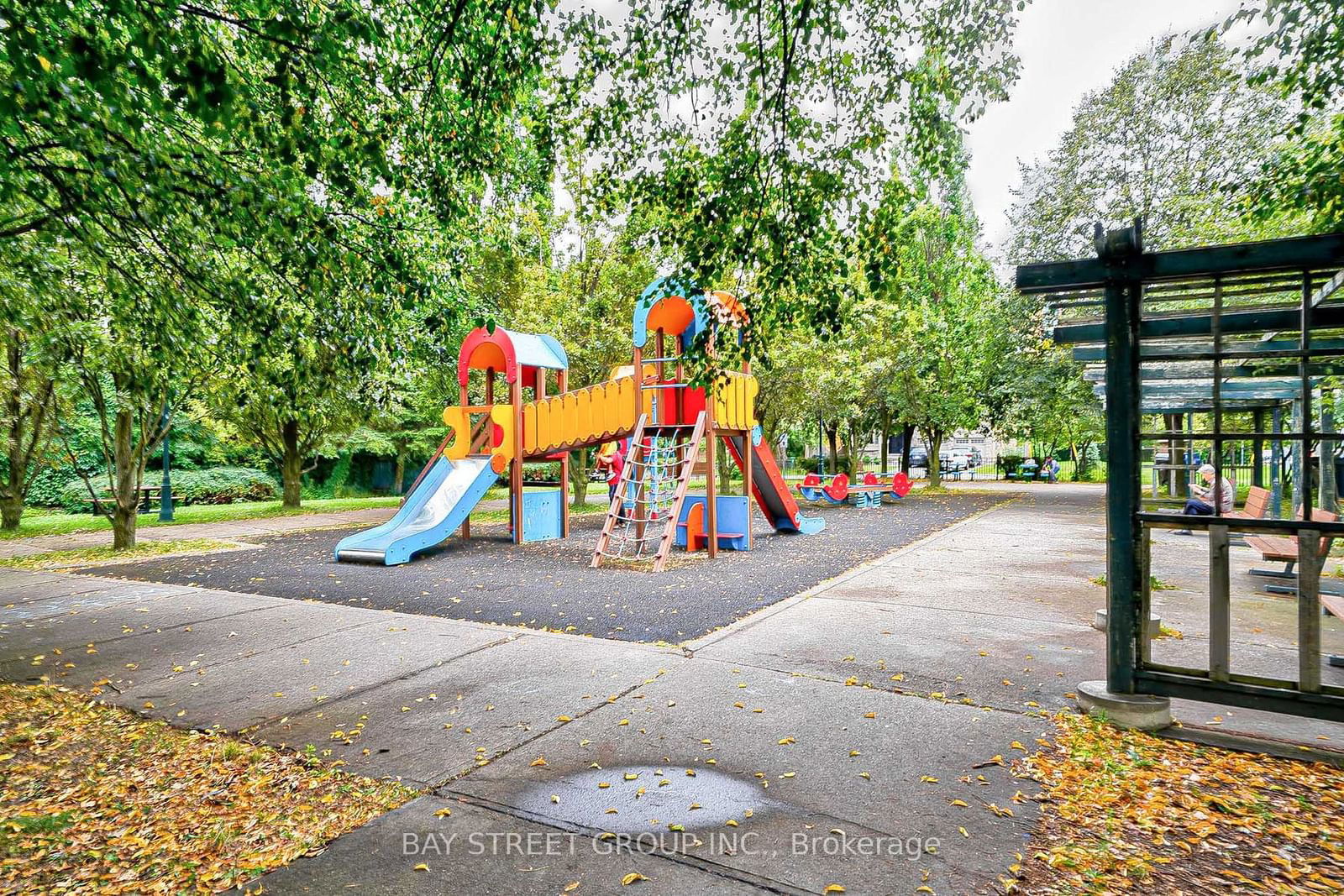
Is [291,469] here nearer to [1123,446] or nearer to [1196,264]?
[1123,446]

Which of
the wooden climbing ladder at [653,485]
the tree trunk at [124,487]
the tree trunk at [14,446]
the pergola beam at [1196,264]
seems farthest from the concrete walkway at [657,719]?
the tree trunk at [14,446]

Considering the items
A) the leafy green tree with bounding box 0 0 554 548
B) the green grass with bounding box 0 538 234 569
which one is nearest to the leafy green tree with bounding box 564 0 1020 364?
the leafy green tree with bounding box 0 0 554 548

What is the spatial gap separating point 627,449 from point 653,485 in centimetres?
76

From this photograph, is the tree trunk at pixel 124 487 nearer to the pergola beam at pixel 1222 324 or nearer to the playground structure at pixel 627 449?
the playground structure at pixel 627 449

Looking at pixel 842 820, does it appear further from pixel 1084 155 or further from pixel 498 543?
pixel 1084 155

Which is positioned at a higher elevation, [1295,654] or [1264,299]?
[1264,299]

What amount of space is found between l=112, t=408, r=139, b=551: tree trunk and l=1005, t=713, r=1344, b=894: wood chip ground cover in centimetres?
1462

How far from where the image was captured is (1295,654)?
212 inches

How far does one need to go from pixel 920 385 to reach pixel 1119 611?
20.2 meters

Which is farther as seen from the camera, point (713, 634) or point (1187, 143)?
point (1187, 143)

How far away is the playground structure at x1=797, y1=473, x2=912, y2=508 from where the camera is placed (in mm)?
21453

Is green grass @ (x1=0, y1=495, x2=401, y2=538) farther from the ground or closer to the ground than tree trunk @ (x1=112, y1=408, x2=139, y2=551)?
closer to the ground

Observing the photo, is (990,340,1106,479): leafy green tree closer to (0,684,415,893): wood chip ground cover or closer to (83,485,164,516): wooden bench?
(0,684,415,893): wood chip ground cover

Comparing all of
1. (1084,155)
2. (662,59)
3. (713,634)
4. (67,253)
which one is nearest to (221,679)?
(713,634)
